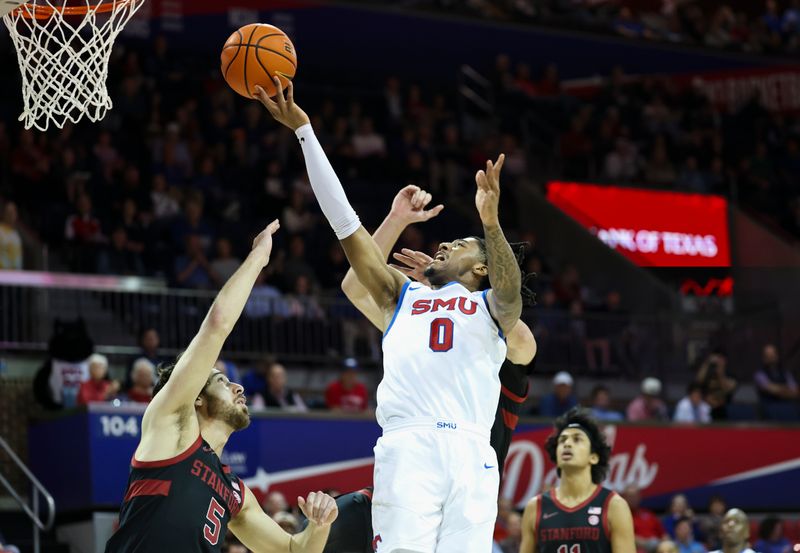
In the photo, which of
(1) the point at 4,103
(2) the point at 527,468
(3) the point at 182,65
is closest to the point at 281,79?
(2) the point at 527,468

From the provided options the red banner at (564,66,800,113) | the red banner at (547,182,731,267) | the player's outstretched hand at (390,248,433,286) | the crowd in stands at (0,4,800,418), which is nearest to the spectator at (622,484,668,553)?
the crowd in stands at (0,4,800,418)

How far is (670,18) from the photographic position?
25938 millimetres

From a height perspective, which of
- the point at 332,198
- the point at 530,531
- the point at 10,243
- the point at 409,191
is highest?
the point at 10,243

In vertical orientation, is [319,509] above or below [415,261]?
below

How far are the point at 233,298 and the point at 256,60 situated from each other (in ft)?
5.41

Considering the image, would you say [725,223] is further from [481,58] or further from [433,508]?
[433,508]

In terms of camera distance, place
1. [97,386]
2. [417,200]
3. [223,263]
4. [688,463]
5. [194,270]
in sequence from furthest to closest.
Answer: [688,463] < [223,263] < [194,270] < [97,386] < [417,200]

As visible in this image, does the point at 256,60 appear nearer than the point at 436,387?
No

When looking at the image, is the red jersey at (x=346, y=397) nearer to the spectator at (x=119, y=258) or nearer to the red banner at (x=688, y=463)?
the red banner at (x=688, y=463)

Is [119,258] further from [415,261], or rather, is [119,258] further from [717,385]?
[415,261]

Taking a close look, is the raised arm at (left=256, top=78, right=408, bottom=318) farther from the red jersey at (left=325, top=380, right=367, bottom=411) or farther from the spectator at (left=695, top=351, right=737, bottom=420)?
the spectator at (left=695, top=351, right=737, bottom=420)

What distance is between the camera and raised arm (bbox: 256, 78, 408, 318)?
667 cm

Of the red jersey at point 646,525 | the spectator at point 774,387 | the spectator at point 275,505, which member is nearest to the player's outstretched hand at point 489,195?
the spectator at point 275,505

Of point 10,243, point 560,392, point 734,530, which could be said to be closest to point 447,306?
point 734,530
